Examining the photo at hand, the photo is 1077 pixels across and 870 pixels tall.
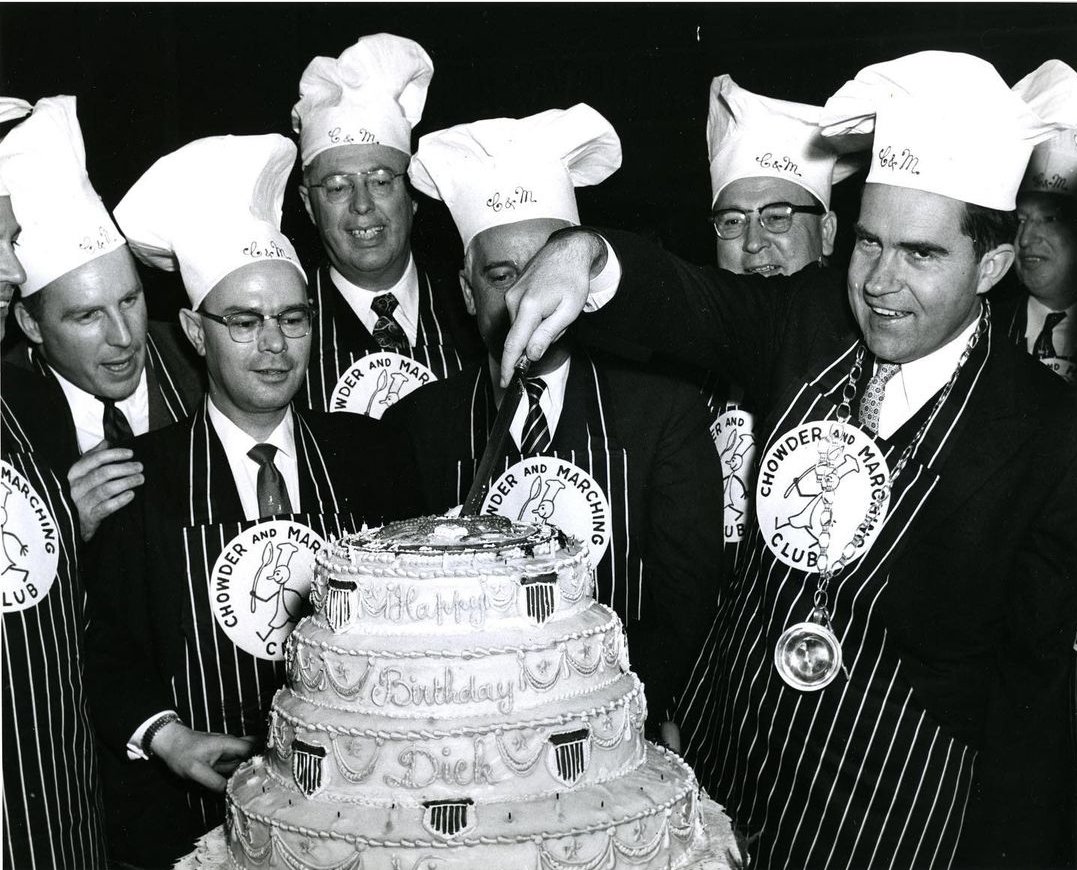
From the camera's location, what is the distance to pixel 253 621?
8.45 feet

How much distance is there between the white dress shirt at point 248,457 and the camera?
8.87 feet

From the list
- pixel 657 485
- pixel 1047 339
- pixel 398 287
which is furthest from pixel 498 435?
pixel 1047 339

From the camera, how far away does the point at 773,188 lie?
10.8 ft

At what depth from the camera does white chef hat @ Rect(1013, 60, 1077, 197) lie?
2633 mm

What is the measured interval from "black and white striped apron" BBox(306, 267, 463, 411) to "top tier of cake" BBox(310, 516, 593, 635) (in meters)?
1.27

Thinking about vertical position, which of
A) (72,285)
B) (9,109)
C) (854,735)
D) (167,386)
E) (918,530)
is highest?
(9,109)

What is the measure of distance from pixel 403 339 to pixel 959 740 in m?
1.78

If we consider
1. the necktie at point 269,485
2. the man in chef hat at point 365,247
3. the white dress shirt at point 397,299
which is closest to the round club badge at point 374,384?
the man in chef hat at point 365,247

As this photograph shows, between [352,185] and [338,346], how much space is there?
0.47 meters

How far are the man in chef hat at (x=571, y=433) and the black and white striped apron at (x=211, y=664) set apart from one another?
45 cm

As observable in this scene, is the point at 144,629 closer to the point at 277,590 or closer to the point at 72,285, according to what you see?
the point at 277,590

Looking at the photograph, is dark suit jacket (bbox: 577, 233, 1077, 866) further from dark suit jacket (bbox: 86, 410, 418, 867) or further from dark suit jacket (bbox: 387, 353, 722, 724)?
dark suit jacket (bbox: 86, 410, 418, 867)

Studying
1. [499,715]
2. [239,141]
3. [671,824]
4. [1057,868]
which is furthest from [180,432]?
[1057,868]

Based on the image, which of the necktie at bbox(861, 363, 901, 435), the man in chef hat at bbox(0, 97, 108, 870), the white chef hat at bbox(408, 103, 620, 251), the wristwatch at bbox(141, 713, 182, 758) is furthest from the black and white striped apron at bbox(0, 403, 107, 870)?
the necktie at bbox(861, 363, 901, 435)
